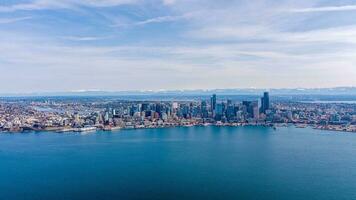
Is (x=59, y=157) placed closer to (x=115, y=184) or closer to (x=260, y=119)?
(x=115, y=184)

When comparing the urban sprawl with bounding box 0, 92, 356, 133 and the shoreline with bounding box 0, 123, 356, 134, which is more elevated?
the urban sprawl with bounding box 0, 92, 356, 133

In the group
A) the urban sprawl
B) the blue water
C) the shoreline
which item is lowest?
the blue water

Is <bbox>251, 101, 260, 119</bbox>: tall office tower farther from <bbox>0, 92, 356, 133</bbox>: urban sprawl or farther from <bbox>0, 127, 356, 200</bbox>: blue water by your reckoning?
<bbox>0, 127, 356, 200</bbox>: blue water

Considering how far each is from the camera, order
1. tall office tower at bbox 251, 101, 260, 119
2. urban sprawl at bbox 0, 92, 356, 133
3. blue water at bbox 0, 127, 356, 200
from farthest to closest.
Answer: tall office tower at bbox 251, 101, 260, 119 → urban sprawl at bbox 0, 92, 356, 133 → blue water at bbox 0, 127, 356, 200

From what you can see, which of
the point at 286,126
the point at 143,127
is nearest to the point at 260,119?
the point at 286,126

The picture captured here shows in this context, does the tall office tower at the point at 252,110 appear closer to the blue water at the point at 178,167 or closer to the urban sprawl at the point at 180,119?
the urban sprawl at the point at 180,119

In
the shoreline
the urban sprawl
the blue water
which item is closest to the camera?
the blue water

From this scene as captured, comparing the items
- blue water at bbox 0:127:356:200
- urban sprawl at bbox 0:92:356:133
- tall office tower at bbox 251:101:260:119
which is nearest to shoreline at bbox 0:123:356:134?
urban sprawl at bbox 0:92:356:133

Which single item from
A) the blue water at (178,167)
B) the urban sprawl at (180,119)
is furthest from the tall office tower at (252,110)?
the blue water at (178,167)

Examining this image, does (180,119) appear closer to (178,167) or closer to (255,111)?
(255,111)

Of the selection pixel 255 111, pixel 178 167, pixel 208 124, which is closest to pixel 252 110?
pixel 255 111
